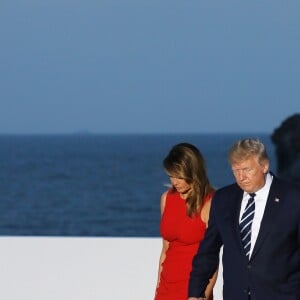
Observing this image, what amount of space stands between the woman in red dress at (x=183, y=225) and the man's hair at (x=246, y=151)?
41cm

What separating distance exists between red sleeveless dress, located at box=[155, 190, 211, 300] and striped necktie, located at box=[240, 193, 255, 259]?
47 centimetres

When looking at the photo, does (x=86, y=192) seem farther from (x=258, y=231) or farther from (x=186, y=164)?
(x=258, y=231)

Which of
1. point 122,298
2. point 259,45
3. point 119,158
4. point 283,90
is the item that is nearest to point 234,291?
point 122,298

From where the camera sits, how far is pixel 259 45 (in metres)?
47.9

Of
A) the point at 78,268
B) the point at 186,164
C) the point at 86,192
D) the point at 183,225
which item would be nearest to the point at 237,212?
the point at 186,164

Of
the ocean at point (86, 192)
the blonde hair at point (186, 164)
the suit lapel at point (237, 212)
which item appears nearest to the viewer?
the suit lapel at point (237, 212)

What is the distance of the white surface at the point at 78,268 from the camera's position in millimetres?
5852

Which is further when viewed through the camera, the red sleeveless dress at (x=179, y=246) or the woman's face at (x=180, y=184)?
the red sleeveless dress at (x=179, y=246)

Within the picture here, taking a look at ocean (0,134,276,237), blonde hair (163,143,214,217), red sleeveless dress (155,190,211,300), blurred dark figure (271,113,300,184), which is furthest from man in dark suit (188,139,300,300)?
ocean (0,134,276,237)

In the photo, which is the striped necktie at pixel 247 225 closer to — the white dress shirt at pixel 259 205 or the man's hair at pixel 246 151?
the white dress shirt at pixel 259 205

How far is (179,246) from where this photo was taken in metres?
4.30

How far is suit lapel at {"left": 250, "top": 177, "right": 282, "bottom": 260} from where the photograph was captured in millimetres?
3730

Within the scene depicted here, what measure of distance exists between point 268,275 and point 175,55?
44921 mm

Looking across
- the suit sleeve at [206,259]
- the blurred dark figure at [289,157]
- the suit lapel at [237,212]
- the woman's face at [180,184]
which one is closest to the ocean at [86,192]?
the blurred dark figure at [289,157]
